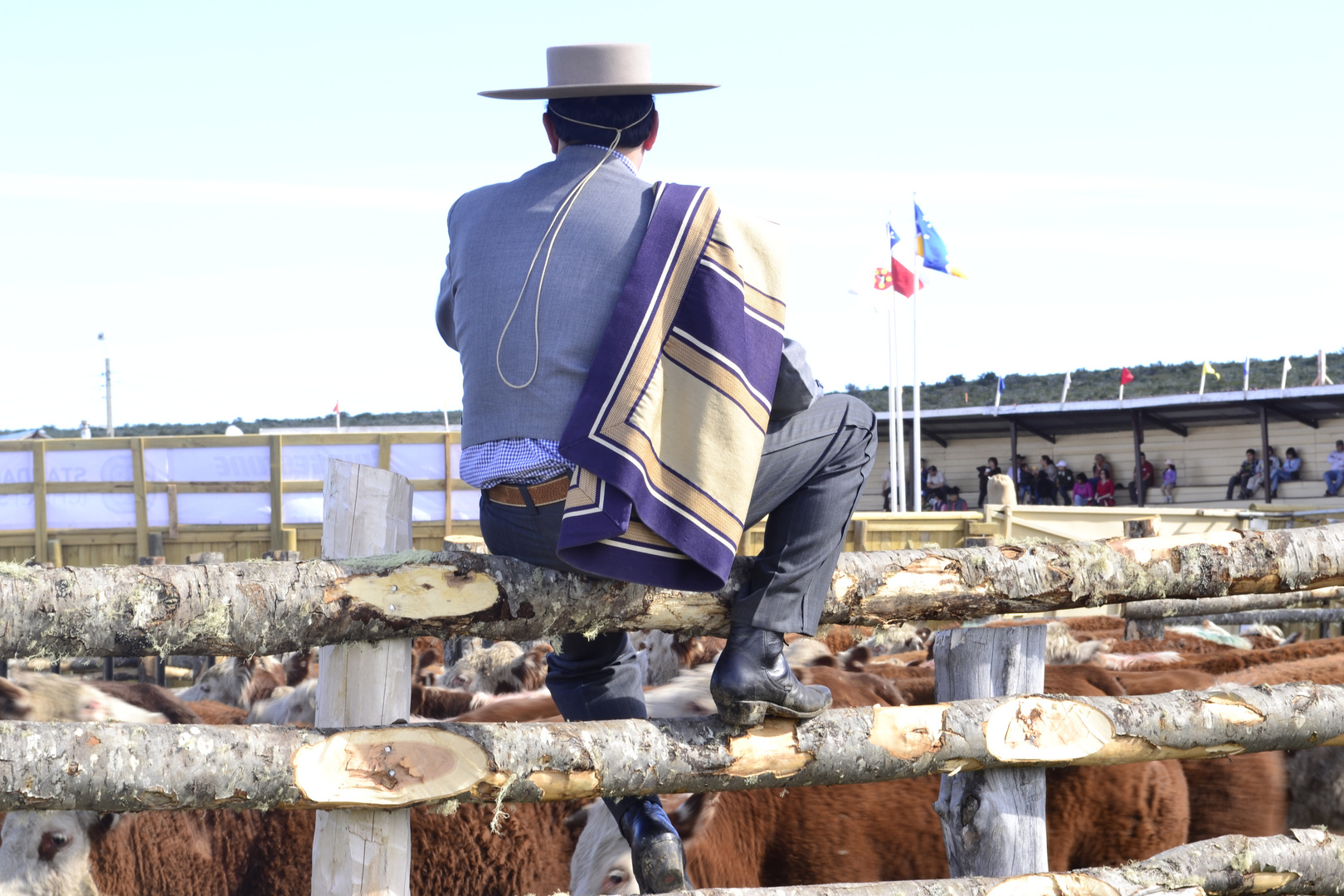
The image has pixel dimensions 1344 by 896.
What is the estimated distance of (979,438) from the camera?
29.4 m

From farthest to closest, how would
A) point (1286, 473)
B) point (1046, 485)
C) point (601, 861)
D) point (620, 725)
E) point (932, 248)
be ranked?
point (1046, 485)
point (1286, 473)
point (932, 248)
point (601, 861)
point (620, 725)

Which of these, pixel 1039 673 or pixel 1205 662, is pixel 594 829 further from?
pixel 1205 662

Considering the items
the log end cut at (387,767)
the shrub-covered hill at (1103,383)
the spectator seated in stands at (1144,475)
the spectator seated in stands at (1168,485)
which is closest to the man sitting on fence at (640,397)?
the log end cut at (387,767)

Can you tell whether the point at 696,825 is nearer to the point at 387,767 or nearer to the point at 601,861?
the point at 601,861

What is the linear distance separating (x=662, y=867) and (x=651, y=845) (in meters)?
0.06

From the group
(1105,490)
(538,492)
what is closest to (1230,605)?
(538,492)

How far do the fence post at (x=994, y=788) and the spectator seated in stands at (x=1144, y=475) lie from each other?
2410 cm

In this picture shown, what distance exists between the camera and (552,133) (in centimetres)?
272

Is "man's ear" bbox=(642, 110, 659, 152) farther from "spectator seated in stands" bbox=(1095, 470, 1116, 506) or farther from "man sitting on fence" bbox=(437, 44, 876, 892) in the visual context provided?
"spectator seated in stands" bbox=(1095, 470, 1116, 506)

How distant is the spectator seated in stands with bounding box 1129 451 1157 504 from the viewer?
25.3m

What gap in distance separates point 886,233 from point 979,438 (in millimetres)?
10051

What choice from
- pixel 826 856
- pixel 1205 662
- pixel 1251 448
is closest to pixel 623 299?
pixel 826 856

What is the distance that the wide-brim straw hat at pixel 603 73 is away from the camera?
8.41 feet

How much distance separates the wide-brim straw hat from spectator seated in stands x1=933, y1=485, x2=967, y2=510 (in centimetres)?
2513
